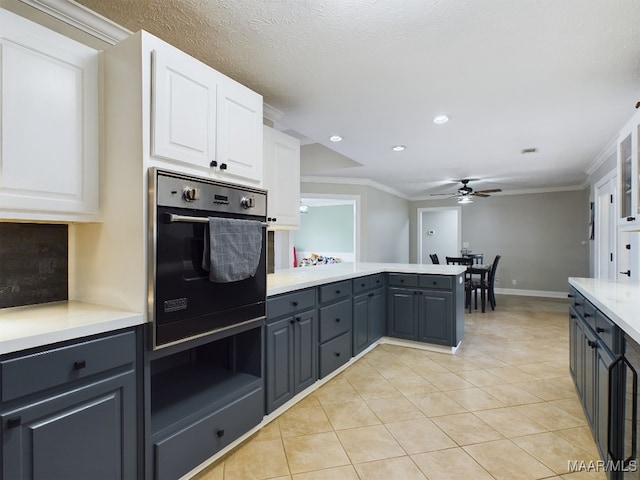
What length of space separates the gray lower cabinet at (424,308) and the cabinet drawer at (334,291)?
0.92 m

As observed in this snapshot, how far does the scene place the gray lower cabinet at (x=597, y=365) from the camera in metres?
1.59

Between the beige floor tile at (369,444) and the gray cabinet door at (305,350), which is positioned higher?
the gray cabinet door at (305,350)

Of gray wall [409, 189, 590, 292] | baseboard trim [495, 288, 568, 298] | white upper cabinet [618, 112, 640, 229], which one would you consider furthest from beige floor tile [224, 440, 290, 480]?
gray wall [409, 189, 590, 292]

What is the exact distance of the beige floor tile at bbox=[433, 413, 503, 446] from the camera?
2.10 metres

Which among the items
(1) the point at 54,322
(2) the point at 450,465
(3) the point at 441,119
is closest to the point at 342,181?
(3) the point at 441,119

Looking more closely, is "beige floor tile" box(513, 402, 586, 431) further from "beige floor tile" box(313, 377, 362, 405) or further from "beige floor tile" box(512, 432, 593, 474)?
"beige floor tile" box(313, 377, 362, 405)

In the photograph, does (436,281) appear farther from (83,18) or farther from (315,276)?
(83,18)

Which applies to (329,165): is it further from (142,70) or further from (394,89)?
(142,70)

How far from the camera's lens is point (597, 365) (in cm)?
185

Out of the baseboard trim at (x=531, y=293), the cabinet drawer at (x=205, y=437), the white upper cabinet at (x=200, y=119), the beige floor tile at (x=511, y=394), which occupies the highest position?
the white upper cabinet at (x=200, y=119)

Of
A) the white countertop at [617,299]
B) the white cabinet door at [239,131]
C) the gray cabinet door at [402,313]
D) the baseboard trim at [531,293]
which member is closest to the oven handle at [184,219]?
the white cabinet door at [239,131]

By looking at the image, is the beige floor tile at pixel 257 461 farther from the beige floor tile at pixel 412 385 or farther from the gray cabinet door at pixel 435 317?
the gray cabinet door at pixel 435 317

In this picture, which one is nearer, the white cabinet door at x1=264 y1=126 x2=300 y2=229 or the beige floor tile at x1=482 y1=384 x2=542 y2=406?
the beige floor tile at x1=482 y1=384 x2=542 y2=406

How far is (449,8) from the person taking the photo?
173 cm
